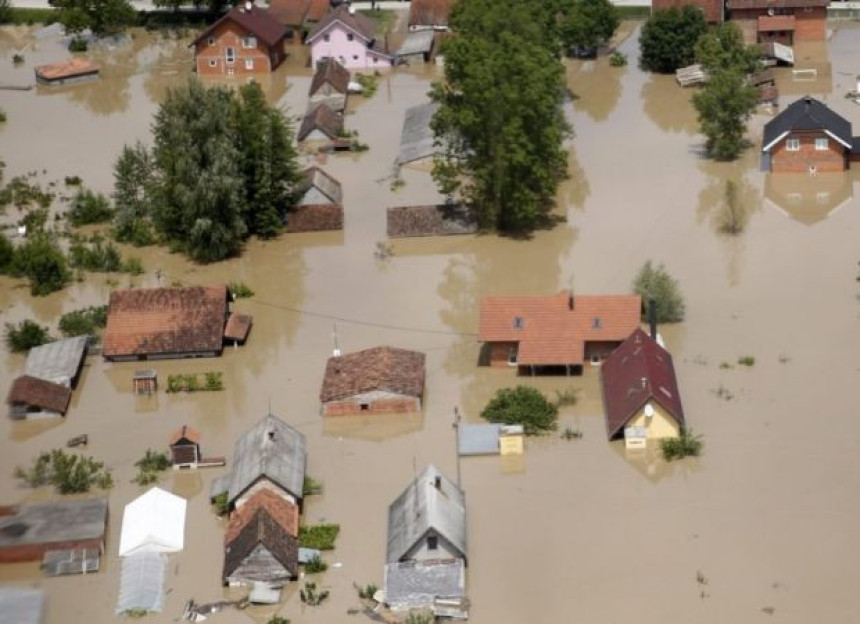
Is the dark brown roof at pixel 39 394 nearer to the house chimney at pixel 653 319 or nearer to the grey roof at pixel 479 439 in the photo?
the grey roof at pixel 479 439

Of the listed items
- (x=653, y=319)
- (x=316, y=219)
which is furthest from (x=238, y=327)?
(x=653, y=319)

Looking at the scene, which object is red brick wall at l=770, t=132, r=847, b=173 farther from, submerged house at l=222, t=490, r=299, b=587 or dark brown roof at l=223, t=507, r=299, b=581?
dark brown roof at l=223, t=507, r=299, b=581

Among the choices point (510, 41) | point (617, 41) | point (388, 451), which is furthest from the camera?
point (617, 41)

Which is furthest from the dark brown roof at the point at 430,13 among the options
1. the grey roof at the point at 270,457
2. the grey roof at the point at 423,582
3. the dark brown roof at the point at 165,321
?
the grey roof at the point at 423,582

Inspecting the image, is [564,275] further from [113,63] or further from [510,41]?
[113,63]

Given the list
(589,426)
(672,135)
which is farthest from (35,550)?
(672,135)

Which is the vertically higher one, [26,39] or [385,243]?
[26,39]
